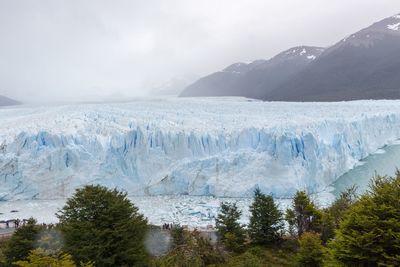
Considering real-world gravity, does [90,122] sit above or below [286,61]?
below

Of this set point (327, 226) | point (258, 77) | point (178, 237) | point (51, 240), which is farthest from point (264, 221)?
point (258, 77)

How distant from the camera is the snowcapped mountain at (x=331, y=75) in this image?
62656mm

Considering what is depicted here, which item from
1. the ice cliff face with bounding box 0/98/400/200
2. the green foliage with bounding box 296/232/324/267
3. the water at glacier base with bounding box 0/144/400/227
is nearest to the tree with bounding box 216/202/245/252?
the water at glacier base with bounding box 0/144/400/227

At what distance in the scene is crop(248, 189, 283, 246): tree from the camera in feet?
43.9

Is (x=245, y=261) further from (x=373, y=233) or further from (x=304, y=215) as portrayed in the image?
(x=373, y=233)

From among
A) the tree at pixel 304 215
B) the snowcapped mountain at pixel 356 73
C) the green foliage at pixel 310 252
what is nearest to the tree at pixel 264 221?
the tree at pixel 304 215

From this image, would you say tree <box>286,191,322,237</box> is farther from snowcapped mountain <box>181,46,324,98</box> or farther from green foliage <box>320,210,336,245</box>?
snowcapped mountain <box>181,46,324,98</box>

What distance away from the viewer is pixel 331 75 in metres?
73.4

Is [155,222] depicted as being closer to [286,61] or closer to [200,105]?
[200,105]

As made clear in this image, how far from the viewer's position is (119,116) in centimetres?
2564

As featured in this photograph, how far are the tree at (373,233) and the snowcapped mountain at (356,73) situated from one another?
171ft

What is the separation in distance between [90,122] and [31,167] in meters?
4.59

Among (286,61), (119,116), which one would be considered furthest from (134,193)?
(286,61)

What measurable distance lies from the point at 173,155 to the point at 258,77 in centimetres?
7766
